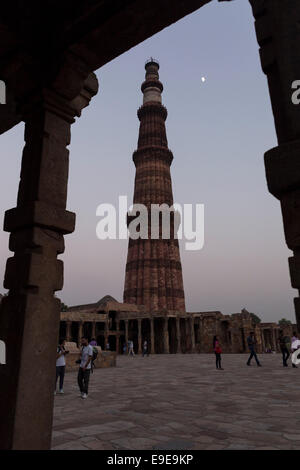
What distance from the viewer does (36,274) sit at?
2.89 meters

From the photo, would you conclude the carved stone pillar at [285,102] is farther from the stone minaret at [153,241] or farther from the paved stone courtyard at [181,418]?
the stone minaret at [153,241]

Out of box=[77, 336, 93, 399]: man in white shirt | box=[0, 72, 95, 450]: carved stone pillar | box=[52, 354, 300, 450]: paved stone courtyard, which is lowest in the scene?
box=[52, 354, 300, 450]: paved stone courtyard

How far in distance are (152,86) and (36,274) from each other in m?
57.4

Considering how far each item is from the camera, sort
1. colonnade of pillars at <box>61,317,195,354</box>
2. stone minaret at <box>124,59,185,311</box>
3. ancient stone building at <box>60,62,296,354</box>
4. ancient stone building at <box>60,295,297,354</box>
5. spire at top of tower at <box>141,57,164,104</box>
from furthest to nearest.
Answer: spire at top of tower at <box>141,57,164,104</box>, stone minaret at <box>124,59,185,311</box>, colonnade of pillars at <box>61,317,195,354</box>, ancient stone building at <box>60,62,296,354</box>, ancient stone building at <box>60,295,297,354</box>

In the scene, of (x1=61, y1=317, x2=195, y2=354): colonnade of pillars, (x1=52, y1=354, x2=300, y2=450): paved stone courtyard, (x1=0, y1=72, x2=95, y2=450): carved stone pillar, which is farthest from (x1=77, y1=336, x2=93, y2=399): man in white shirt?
(x1=61, y1=317, x2=195, y2=354): colonnade of pillars

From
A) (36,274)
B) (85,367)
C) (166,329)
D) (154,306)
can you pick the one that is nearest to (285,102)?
(36,274)

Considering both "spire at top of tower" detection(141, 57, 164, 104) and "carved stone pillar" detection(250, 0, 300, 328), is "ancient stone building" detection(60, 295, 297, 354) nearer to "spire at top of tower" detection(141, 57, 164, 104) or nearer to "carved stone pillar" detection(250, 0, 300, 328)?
"carved stone pillar" detection(250, 0, 300, 328)

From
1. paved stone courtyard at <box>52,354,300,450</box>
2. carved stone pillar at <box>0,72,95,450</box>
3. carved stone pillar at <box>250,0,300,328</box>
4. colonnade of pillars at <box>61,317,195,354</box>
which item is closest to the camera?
carved stone pillar at <box>250,0,300,328</box>

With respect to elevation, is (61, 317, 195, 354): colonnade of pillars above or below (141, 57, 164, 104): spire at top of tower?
below

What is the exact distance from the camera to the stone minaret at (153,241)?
43.8m

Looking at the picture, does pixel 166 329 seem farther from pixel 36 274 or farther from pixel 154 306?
pixel 36 274

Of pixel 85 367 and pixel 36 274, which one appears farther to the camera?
pixel 85 367

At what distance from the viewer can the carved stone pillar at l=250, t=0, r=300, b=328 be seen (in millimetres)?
2037
